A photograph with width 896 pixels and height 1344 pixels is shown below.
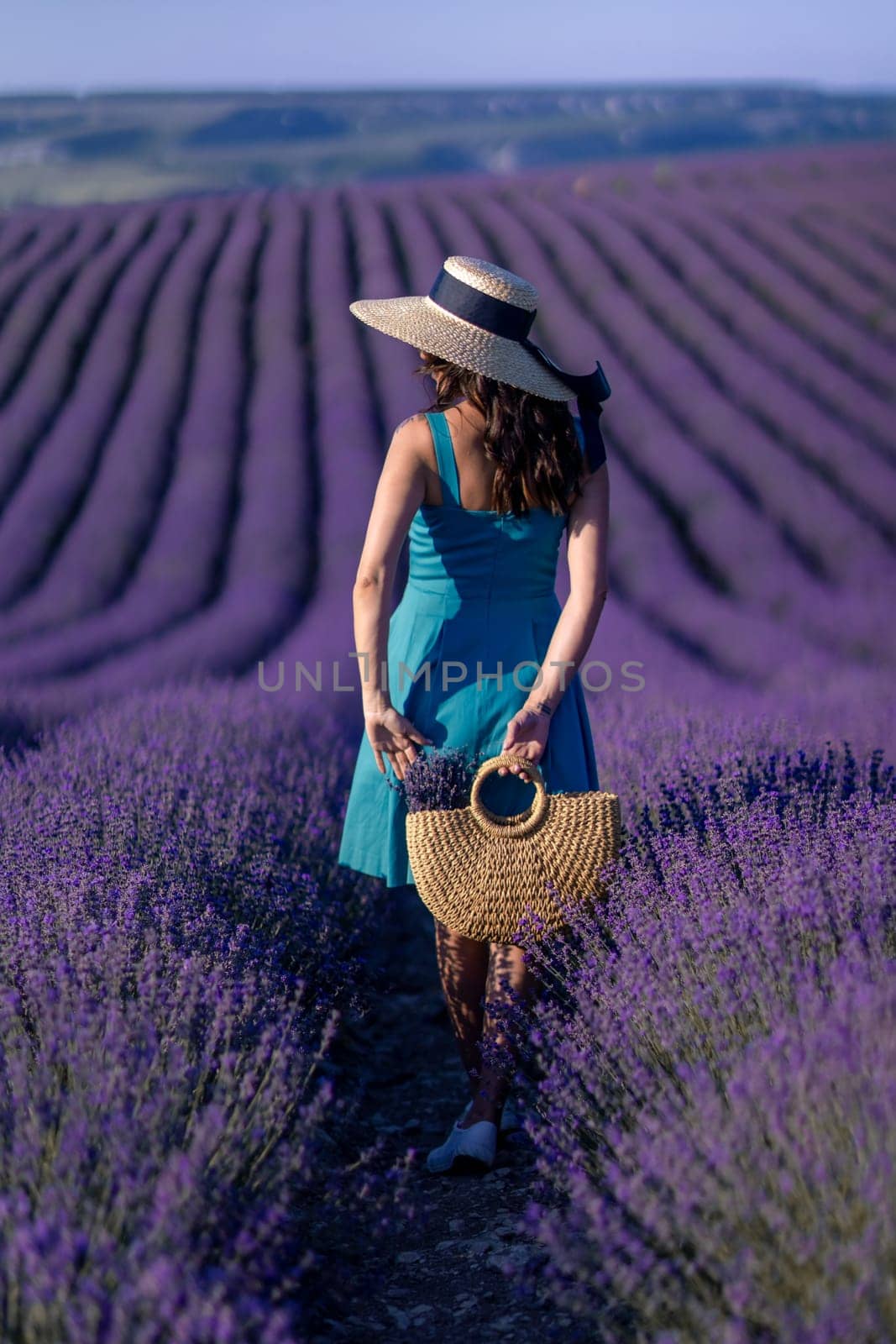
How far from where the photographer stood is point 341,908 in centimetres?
319

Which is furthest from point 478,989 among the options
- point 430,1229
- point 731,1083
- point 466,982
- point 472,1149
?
point 731,1083

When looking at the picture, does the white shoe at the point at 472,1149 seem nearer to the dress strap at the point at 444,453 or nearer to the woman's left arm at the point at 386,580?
the woman's left arm at the point at 386,580

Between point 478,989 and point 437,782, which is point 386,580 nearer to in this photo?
point 437,782

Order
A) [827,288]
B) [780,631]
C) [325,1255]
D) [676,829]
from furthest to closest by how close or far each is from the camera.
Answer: [827,288]
[780,631]
[676,829]
[325,1255]

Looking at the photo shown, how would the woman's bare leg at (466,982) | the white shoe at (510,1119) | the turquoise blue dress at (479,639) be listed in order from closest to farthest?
the turquoise blue dress at (479,639)
the woman's bare leg at (466,982)
the white shoe at (510,1119)

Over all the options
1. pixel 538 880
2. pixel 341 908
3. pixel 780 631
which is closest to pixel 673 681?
pixel 780 631

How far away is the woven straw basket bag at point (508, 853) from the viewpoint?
2258 millimetres

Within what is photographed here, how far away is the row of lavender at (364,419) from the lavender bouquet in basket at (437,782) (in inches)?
89.9

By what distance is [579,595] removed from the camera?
7.59ft

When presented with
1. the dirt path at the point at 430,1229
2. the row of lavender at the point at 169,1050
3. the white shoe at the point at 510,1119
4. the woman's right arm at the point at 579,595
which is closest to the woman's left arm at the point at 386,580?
the woman's right arm at the point at 579,595

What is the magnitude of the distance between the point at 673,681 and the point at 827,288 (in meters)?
6.05

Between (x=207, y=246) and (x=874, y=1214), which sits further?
(x=207, y=246)

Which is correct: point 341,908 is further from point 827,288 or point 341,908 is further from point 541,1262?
point 827,288

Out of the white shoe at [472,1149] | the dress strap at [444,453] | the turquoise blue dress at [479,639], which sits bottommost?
the white shoe at [472,1149]
